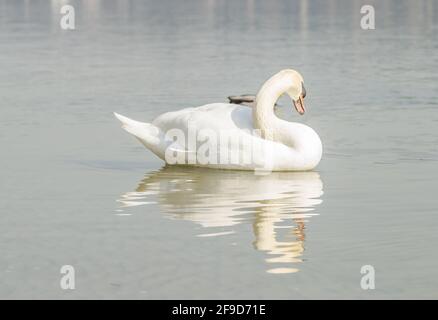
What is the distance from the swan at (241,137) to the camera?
1491cm

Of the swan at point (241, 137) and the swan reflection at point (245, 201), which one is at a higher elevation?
the swan at point (241, 137)

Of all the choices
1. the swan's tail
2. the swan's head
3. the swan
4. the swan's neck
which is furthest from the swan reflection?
the swan's head

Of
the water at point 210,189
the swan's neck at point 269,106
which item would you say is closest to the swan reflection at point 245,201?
the water at point 210,189

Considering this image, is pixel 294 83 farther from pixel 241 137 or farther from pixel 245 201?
pixel 245 201

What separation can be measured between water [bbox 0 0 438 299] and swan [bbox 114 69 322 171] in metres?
0.19

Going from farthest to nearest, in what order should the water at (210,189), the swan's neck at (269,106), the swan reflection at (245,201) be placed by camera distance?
1. the swan's neck at (269,106)
2. the swan reflection at (245,201)
3. the water at (210,189)

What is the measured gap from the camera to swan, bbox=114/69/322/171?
14906 millimetres

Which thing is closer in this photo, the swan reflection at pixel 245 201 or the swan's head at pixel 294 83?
the swan reflection at pixel 245 201

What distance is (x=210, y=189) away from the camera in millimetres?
14156

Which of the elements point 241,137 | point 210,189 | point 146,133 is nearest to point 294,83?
point 241,137

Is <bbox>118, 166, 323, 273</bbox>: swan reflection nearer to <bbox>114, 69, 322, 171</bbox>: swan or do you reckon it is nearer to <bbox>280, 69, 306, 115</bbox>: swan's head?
<bbox>114, 69, 322, 171</bbox>: swan

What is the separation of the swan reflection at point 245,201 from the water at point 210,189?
0.08ft

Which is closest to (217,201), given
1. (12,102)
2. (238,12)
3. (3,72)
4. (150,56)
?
(12,102)

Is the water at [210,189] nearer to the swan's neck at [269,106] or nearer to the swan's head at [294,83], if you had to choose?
the swan's neck at [269,106]
